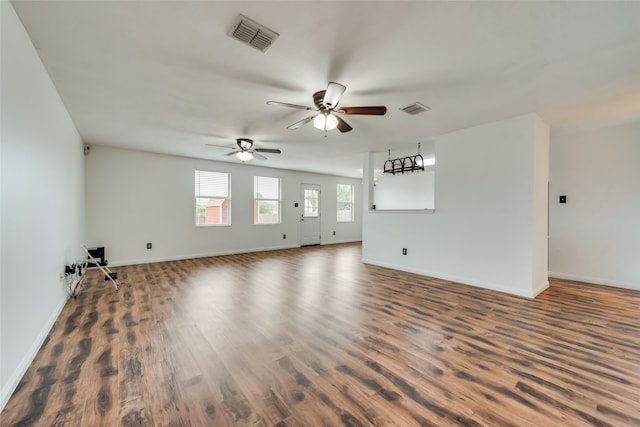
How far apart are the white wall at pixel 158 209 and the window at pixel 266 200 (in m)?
0.16

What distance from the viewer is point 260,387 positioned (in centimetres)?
175

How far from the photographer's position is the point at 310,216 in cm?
891

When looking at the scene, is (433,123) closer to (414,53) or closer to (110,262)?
(414,53)

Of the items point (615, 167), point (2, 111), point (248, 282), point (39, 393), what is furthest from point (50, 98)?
point (615, 167)

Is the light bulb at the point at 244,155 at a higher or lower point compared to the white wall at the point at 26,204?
higher

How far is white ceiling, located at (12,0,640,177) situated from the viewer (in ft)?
5.81

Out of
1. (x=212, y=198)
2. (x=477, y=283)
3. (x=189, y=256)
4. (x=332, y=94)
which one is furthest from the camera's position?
(x=212, y=198)

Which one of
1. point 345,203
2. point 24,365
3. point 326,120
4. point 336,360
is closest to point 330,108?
point 326,120

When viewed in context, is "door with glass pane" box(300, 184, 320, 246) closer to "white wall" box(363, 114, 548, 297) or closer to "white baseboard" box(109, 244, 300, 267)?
"white baseboard" box(109, 244, 300, 267)

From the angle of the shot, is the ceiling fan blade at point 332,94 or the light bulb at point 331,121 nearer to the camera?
the ceiling fan blade at point 332,94

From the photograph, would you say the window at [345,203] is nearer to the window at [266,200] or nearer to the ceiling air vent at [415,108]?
the window at [266,200]

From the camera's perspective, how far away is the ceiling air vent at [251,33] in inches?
73.6

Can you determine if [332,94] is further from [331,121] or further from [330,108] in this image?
[331,121]

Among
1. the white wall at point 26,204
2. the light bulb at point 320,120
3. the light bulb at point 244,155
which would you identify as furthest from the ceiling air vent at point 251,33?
the light bulb at point 244,155
